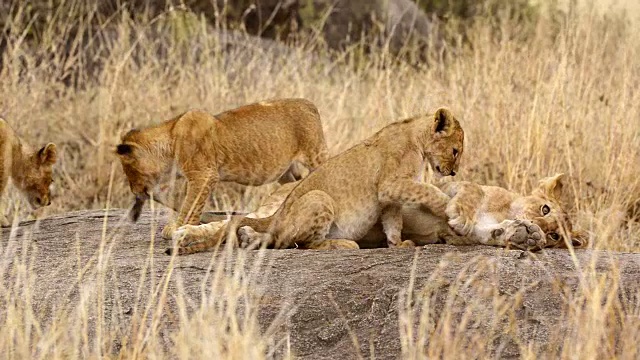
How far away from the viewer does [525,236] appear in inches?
216

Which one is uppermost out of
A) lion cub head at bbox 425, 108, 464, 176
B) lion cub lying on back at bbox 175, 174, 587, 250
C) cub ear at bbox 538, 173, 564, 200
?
lion cub head at bbox 425, 108, 464, 176

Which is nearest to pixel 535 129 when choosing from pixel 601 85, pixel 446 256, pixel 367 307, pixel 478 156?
pixel 478 156

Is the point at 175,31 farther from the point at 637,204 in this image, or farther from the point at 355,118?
the point at 637,204

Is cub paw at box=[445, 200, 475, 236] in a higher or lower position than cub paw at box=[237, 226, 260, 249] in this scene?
higher

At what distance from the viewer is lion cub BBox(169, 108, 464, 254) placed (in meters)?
5.82

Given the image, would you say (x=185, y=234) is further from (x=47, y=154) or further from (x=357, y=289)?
(x=47, y=154)

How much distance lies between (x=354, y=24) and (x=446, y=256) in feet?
34.6

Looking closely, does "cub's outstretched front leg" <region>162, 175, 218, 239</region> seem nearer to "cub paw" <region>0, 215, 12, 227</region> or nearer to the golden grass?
"cub paw" <region>0, 215, 12, 227</region>

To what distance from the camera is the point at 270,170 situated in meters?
7.34

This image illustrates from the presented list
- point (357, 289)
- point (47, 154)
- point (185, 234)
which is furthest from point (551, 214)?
point (47, 154)

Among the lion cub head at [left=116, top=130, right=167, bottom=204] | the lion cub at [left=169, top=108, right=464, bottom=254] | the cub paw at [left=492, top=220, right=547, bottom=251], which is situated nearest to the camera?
the cub paw at [left=492, top=220, right=547, bottom=251]

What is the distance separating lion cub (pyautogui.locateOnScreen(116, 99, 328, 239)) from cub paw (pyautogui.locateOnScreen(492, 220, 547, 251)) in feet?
5.96

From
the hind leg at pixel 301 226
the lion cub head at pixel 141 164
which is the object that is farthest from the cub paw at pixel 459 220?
the lion cub head at pixel 141 164

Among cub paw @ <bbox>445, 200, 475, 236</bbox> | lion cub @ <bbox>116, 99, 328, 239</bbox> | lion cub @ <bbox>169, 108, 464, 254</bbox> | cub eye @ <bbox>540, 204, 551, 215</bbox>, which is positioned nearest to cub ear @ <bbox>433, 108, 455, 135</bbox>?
lion cub @ <bbox>169, 108, 464, 254</bbox>
